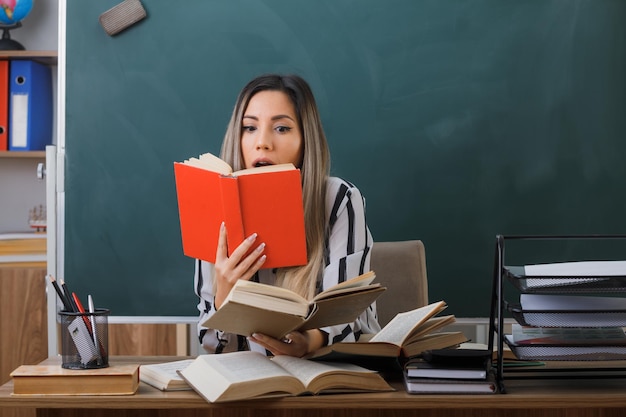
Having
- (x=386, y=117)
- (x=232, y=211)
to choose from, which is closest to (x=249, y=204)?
(x=232, y=211)

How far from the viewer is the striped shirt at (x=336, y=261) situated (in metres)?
1.74

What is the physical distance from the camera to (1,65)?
10.6 ft

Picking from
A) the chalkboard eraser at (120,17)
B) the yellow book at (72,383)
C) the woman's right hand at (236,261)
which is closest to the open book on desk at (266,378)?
the yellow book at (72,383)

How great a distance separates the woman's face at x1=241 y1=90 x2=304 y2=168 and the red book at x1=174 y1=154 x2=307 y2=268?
0.22 meters

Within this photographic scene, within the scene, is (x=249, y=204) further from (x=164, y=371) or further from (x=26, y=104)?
(x=26, y=104)

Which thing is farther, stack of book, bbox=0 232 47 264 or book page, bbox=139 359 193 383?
stack of book, bbox=0 232 47 264

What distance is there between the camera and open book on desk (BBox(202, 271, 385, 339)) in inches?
47.9

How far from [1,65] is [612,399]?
2.75 m

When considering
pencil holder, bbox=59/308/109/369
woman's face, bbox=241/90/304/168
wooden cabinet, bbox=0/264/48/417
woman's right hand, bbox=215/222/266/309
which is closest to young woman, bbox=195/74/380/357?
woman's face, bbox=241/90/304/168

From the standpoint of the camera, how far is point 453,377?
4.12 feet

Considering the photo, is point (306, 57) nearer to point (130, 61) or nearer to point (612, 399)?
point (130, 61)

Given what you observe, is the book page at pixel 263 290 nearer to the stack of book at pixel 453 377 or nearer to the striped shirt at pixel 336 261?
the stack of book at pixel 453 377

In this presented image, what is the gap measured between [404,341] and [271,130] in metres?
0.65

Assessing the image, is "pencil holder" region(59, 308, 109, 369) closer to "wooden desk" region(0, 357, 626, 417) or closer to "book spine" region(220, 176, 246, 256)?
"wooden desk" region(0, 357, 626, 417)
